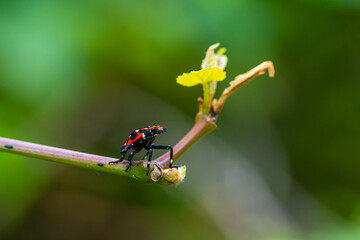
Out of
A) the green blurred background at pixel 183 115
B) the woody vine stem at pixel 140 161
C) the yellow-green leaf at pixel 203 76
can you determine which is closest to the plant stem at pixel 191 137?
the woody vine stem at pixel 140 161

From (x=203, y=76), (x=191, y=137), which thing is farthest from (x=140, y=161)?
(x=203, y=76)

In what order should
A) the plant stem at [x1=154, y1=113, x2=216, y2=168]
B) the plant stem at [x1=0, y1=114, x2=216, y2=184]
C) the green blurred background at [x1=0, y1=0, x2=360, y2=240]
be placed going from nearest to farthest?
the plant stem at [x1=0, y1=114, x2=216, y2=184] < the plant stem at [x1=154, y1=113, x2=216, y2=168] < the green blurred background at [x1=0, y1=0, x2=360, y2=240]

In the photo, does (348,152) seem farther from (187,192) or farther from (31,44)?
(31,44)

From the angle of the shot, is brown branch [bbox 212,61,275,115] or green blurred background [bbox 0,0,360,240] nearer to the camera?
brown branch [bbox 212,61,275,115]

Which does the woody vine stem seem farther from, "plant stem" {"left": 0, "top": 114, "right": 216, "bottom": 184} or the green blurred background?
the green blurred background

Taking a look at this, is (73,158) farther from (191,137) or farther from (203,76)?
(203,76)

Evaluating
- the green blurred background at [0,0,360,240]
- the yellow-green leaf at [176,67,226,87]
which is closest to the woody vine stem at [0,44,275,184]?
the yellow-green leaf at [176,67,226,87]
